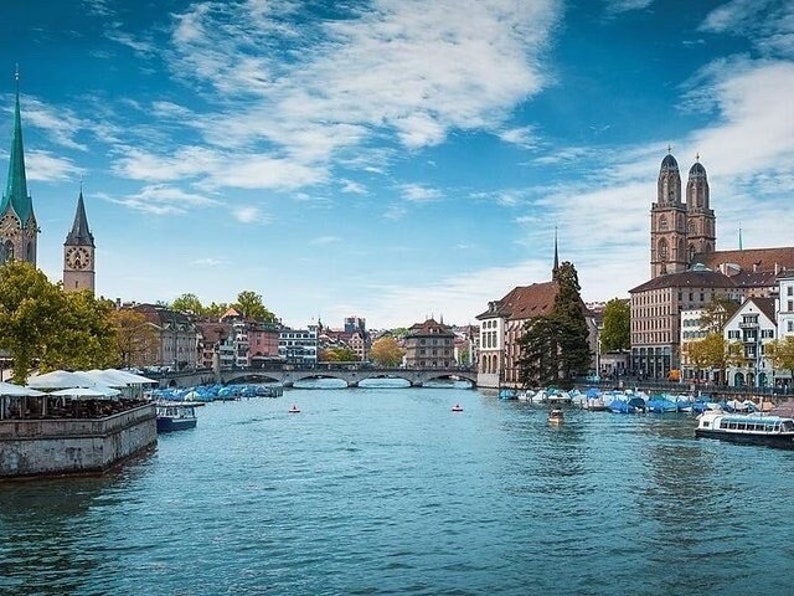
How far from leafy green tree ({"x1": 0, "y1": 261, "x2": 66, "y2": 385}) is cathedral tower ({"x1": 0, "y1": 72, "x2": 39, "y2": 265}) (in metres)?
119

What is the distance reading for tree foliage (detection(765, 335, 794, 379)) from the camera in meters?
102

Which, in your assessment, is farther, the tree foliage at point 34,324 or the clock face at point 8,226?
the clock face at point 8,226

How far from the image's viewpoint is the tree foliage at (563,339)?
13338 centimetres

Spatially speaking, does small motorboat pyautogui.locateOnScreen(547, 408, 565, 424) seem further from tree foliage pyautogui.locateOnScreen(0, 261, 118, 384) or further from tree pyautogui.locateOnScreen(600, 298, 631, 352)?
tree pyautogui.locateOnScreen(600, 298, 631, 352)

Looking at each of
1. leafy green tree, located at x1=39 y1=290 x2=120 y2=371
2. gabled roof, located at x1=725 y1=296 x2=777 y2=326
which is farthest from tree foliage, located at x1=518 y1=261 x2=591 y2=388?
leafy green tree, located at x1=39 y1=290 x2=120 y2=371

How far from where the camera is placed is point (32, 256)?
180250mm

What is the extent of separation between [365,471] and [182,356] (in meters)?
148

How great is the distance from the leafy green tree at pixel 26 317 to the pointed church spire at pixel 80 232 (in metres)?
117

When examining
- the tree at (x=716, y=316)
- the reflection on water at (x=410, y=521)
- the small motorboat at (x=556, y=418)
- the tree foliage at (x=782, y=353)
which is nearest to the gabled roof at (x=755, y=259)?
the tree at (x=716, y=316)

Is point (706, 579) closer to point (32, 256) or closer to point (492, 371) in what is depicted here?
point (492, 371)

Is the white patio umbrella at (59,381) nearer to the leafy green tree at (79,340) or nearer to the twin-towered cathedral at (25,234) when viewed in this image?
the leafy green tree at (79,340)

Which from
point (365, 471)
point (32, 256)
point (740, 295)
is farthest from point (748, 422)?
point (32, 256)

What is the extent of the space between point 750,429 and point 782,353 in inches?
1471

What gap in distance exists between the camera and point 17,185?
582 feet
